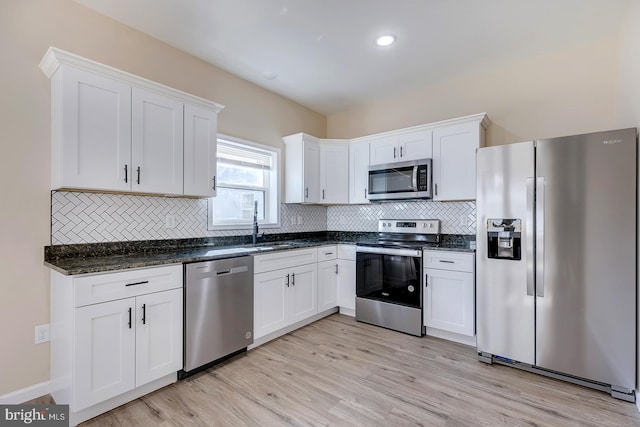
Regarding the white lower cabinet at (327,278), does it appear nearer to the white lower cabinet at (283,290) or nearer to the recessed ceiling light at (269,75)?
the white lower cabinet at (283,290)

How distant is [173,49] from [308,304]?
9.62 feet

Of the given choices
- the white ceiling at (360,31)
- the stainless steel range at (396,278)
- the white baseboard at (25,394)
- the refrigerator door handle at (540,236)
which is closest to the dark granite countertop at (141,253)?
the stainless steel range at (396,278)

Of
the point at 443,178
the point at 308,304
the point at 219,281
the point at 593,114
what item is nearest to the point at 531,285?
the point at 443,178

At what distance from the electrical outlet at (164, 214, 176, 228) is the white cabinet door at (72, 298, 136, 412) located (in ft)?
3.11

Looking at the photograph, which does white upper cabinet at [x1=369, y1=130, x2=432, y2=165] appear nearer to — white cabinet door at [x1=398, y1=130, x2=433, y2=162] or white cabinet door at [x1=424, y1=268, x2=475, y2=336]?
white cabinet door at [x1=398, y1=130, x2=433, y2=162]

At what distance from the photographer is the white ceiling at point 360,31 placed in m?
2.28

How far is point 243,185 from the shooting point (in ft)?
11.6

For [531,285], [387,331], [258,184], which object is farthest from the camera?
[258,184]

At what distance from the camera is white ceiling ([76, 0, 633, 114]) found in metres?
2.28

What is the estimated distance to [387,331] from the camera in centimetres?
326

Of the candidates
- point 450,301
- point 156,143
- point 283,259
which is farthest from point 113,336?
point 450,301

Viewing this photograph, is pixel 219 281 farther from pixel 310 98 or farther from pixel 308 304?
pixel 310 98

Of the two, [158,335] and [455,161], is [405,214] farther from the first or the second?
[158,335]

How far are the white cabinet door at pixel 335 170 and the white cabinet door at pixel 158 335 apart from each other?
7.90ft
